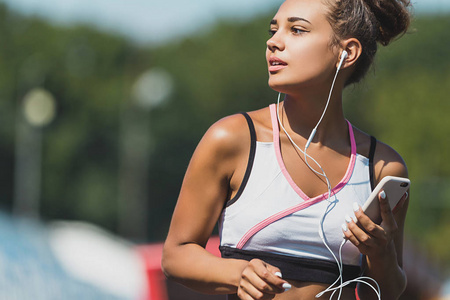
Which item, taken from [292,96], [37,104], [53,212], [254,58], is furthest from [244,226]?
[254,58]

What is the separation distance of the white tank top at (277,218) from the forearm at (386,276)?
12 centimetres

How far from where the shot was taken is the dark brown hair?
317 cm

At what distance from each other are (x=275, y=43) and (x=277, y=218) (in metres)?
0.65

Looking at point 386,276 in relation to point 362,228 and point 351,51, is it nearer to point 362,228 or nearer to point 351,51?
point 362,228

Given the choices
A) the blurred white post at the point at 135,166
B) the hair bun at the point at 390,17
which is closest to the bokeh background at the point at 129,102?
the blurred white post at the point at 135,166

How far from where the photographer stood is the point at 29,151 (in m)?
42.7

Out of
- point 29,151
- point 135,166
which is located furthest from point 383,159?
point 135,166

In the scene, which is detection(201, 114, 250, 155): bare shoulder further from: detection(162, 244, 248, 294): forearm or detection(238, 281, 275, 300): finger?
detection(238, 281, 275, 300): finger

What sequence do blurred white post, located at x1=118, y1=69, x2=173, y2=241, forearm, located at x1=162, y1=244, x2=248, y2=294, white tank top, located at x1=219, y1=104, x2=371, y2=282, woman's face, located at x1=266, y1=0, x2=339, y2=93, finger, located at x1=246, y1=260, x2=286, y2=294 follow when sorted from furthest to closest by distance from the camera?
blurred white post, located at x1=118, y1=69, x2=173, y2=241 → woman's face, located at x1=266, y1=0, x2=339, y2=93 → white tank top, located at x1=219, y1=104, x2=371, y2=282 → forearm, located at x1=162, y1=244, x2=248, y2=294 → finger, located at x1=246, y1=260, x2=286, y2=294

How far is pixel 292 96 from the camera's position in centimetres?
323

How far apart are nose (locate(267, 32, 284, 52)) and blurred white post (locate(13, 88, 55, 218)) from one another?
120 ft

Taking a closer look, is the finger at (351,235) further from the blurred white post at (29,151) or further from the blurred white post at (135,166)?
the blurred white post at (135,166)

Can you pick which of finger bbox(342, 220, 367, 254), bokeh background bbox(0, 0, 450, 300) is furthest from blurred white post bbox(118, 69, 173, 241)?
finger bbox(342, 220, 367, 254)

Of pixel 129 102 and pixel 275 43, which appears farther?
pixel 129 102
